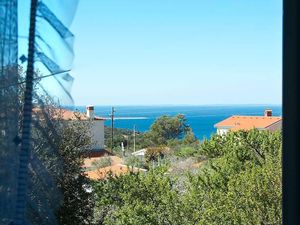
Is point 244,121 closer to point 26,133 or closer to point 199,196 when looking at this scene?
point 199,196

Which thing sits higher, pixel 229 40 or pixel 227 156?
pixel 229 40

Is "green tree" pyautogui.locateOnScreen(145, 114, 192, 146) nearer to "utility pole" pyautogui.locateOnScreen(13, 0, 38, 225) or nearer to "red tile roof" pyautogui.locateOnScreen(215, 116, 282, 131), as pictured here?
"red tile roof" pyautogui.locateOnScreen(215, 116, 282, 131)

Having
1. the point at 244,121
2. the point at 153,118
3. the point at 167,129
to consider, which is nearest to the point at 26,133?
the point at 244,121

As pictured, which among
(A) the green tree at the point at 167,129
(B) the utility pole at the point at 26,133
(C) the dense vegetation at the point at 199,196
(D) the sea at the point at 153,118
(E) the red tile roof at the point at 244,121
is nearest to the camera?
(B) the utility pole at the point at 26,133

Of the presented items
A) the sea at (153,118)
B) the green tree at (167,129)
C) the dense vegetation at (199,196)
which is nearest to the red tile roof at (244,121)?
the sea at (153,118)

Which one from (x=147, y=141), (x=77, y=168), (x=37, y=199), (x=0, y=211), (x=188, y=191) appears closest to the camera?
(x=0, y=211)

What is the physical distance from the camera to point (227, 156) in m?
5.64

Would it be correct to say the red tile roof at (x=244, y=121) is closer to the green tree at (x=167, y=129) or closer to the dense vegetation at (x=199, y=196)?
the green tree at (x=167, y=129)

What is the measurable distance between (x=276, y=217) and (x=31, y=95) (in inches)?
138

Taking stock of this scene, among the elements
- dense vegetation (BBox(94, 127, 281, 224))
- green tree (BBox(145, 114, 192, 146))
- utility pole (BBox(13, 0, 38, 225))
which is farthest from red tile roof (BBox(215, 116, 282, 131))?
utility pole (BBox(13, 0, 38, 225))

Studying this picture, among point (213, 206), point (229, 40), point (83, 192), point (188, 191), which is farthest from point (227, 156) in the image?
point (229, 40)

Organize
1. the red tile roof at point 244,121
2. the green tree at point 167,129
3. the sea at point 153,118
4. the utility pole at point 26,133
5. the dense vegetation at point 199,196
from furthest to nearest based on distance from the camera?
1. the green tree at point 167,129
2. the sea at point 153,118
3. the red tile roof at point 244,121
4. the dense vegetation at point 199,196
5. the utility pole at point 26,133

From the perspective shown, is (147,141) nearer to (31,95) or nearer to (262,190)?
(262,190)

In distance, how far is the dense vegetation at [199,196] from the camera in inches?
166
